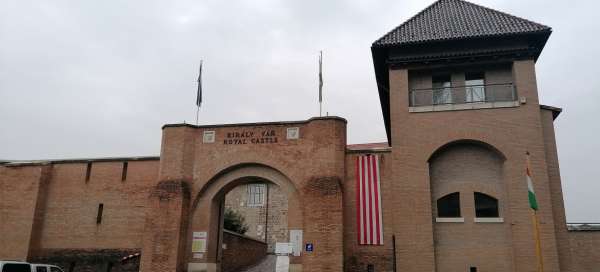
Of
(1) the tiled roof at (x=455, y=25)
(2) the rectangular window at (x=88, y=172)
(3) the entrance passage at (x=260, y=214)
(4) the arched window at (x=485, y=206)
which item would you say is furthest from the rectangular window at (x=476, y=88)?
(3) the entrance passage at (x=260, y=214)

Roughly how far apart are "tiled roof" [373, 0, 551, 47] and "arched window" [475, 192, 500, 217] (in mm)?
6382

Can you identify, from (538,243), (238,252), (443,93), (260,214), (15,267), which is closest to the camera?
(538,243)

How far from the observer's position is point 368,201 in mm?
20547

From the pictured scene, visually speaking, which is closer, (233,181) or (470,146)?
(470,146)

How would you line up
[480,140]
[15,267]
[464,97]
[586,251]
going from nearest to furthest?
[15,267] < [480,140] < [586,251] < [464,97]

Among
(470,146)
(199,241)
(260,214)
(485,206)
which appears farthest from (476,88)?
(260,214)

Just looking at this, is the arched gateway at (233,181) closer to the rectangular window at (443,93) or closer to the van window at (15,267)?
the rectangular window at (443,93)

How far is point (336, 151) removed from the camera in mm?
20984

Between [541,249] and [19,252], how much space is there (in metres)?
22.4

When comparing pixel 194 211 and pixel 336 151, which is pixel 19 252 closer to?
pixel 194 211

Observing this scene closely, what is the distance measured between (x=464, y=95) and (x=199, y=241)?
12.7 meters

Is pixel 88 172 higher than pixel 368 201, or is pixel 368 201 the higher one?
pixel 88 172

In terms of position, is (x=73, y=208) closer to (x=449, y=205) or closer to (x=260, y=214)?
(x=449, y=205)

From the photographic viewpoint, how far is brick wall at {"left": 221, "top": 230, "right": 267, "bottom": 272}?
26955 millimetres
